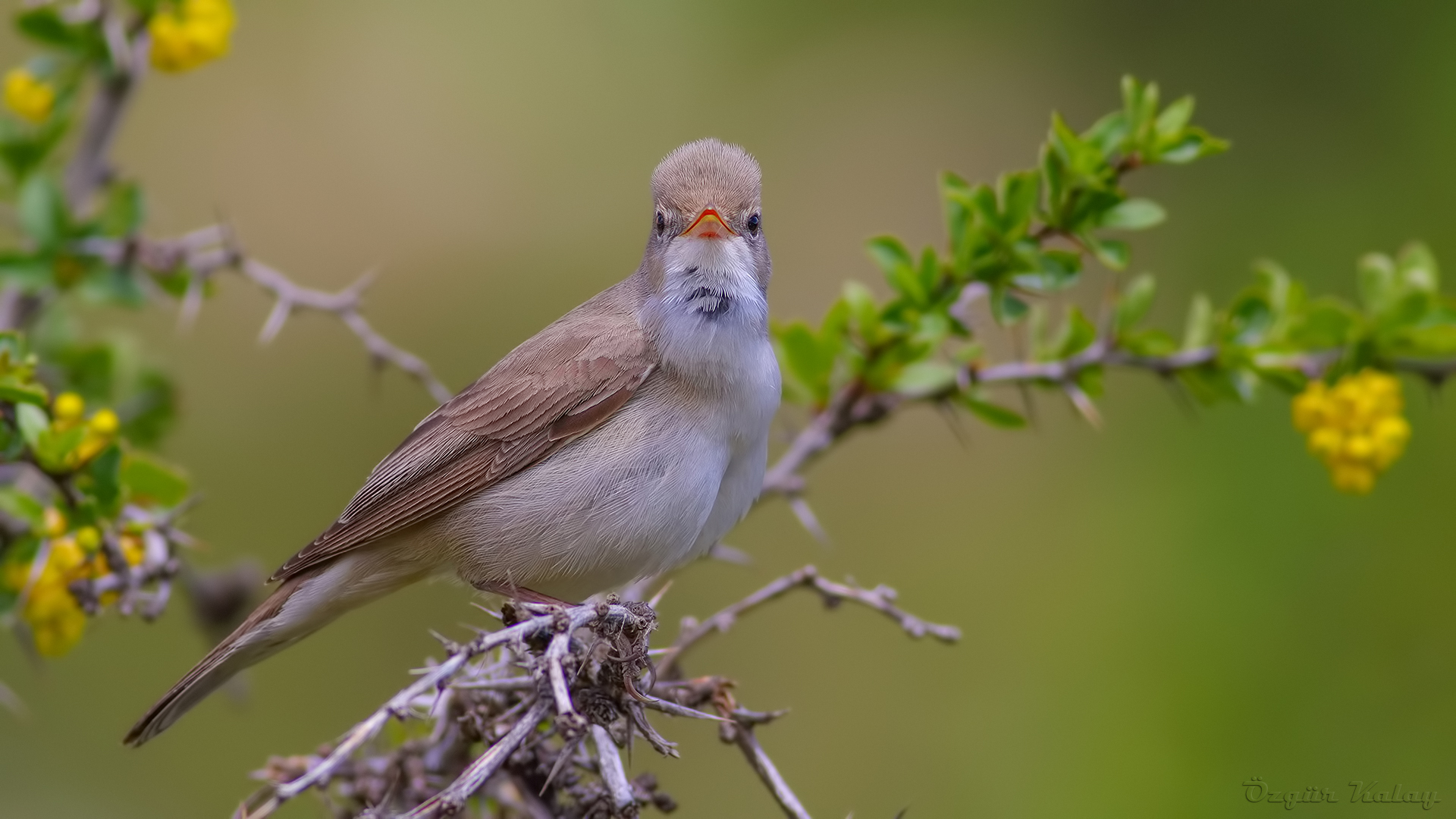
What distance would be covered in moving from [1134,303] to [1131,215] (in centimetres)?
35

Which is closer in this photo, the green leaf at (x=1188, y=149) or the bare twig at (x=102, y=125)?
the green leaf at (x=1188, y=149)

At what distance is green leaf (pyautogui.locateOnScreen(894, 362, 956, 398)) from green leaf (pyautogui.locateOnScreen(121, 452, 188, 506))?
2287 mm

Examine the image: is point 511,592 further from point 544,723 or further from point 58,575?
point 58,575

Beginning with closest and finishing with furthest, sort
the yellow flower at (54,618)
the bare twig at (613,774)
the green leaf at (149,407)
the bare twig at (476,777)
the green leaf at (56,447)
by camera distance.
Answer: the bare twig at (476,777)
the bare twig at (613,774)
the green leaf at (56,447)
the yellow flower at (54,618)
the green leaf at (149,407)

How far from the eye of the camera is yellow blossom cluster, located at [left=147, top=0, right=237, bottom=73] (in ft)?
14.4

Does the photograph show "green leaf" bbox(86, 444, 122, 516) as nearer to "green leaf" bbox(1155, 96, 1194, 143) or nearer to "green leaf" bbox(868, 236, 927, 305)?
"green leaf" bbox(868, 236, 927, 305)

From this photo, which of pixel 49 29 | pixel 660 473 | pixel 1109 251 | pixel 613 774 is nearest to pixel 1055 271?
pixel 1109 251

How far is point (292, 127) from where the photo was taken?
830 cm

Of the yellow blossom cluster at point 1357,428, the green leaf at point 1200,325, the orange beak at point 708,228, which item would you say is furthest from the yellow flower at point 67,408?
the yellow blossom cluster at point 1357,428

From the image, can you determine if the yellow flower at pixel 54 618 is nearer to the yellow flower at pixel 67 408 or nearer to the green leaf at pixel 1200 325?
the yellow flower at pixel 67 408

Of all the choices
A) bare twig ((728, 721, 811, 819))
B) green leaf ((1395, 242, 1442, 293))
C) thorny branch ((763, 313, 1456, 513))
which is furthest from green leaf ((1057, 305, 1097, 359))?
bare twig ((728, 721, 811, 819))

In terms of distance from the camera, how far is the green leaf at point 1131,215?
13.0ft

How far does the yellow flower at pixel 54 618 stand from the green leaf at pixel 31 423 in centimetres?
48

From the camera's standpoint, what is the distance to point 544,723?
338cm
